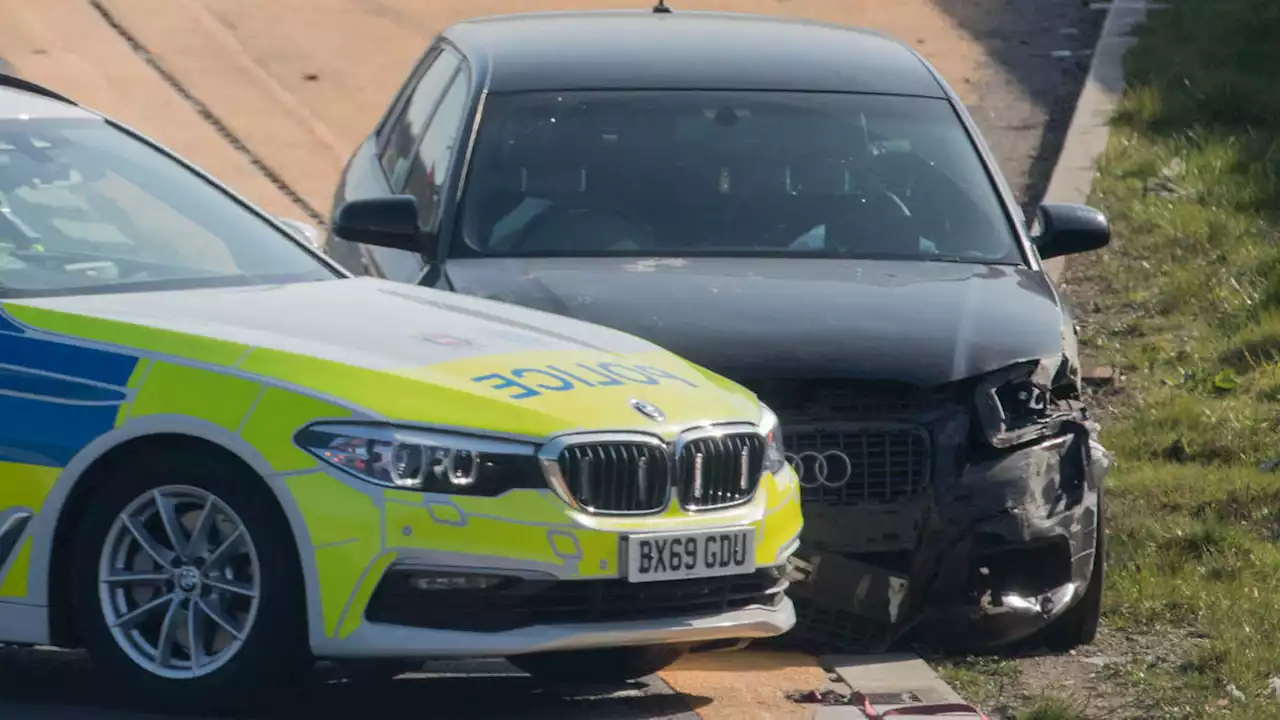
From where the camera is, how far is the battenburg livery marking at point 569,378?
614 centimetres

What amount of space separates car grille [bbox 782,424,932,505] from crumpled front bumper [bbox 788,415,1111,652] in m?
0.03

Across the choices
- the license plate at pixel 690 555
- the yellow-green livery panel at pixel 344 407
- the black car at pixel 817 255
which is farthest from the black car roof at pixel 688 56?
the license plate at pixel 690 555

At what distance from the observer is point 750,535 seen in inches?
249

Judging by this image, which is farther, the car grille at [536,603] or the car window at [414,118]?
the car window at [414,118]

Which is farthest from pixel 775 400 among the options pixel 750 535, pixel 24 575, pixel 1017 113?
pixel 1017 113

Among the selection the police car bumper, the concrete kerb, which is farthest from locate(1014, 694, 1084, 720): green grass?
the concrete kerb

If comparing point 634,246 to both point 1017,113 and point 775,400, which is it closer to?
point 775,400

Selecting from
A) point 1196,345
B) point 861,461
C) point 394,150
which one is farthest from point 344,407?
point 1196,345

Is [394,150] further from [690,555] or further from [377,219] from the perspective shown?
[690,555]

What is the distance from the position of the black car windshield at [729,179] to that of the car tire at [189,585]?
7.24 feet

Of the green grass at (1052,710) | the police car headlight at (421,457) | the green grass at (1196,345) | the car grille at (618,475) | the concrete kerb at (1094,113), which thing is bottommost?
the concrete kerb at (1094,113)

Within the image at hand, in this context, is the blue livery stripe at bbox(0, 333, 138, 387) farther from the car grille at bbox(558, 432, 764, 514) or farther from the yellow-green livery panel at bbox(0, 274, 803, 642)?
the car grille at bbox(558, 432, 764, 514)

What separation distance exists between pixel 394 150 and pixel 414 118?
0.44ft

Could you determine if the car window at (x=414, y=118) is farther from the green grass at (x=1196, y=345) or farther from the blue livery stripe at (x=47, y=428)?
the blue livery stripe at (x=47, y=428)
